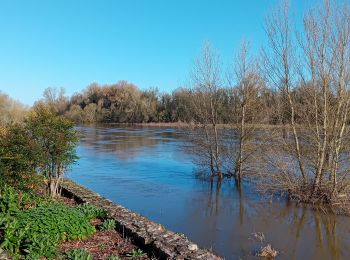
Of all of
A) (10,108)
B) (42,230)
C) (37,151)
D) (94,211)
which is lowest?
(94,211)

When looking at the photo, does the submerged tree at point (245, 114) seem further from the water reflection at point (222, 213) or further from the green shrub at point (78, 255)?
the green shrub at point (78, 255)

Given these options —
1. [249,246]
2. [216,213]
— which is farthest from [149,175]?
[249,246]

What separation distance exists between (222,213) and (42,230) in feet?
23.8

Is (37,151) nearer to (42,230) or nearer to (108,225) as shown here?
(108,225)

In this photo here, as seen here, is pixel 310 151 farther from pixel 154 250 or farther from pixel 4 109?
pixel 4 109

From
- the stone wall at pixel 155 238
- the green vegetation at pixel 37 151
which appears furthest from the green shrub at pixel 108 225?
the green vegetation at pixel 37 151

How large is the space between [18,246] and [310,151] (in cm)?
1126

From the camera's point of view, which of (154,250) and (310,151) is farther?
(310,151)

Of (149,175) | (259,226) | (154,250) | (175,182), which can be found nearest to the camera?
(154,250)

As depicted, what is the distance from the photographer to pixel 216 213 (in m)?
11.9

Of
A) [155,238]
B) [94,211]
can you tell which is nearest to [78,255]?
[155,238]

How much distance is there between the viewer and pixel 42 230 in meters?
5.82

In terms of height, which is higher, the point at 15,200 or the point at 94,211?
the point at 15,200

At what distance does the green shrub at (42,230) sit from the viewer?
5234 millimetres
